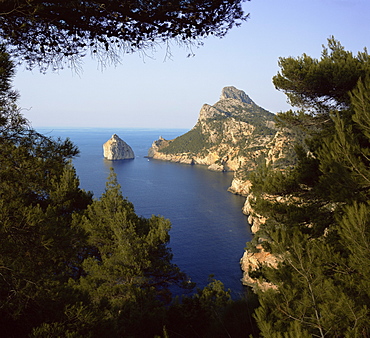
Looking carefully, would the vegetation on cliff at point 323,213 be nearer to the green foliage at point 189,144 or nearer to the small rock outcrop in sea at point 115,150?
the green foliage at point 189,144

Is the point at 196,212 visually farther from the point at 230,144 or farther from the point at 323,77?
the point at 230,144

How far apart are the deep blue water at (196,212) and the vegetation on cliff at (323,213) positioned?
7153 millimetres

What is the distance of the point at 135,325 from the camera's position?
311 inches

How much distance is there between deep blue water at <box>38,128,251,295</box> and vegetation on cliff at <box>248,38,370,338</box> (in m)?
7.15

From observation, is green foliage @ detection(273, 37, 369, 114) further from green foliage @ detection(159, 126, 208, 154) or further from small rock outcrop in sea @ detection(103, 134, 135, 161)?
small rock outcrop in sea @ detection(103, 134, 135, 161)

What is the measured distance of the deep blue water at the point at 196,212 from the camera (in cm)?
2862

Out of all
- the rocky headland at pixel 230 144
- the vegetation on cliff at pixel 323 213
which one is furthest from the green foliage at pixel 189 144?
the vegetation on cliff at pixel 323 213

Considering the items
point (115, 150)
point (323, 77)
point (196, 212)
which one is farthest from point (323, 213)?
point (115, 150)

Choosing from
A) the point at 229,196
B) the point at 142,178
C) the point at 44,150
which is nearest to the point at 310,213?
the point at 44,150

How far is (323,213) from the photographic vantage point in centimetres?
732

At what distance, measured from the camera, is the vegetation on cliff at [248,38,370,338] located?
4195 mm

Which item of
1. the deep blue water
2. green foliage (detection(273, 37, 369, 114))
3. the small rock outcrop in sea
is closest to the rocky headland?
the deep blue water

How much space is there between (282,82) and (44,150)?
7.70 m

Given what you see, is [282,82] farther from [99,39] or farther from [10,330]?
[10,330]
